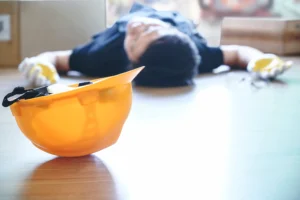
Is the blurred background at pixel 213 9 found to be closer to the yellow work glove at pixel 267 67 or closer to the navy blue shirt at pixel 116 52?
the navy blue shirt at pixel 116 52

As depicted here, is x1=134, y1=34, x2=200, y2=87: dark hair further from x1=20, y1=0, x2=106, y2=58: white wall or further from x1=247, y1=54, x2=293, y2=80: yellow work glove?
x1=20, y1=0, x2=106, y2=58: white wall

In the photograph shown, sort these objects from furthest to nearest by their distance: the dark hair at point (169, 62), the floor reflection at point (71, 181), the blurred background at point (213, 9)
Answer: the blurred background at point (213, 9) < the dark hair at point (169, 62) < the floor reflection at point (71, 181)

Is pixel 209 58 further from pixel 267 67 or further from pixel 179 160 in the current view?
pixel 179 160

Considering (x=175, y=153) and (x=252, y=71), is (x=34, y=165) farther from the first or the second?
(x=252, y=71)

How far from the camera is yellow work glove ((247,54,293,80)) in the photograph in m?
1.23

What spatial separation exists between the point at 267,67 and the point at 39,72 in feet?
1.94

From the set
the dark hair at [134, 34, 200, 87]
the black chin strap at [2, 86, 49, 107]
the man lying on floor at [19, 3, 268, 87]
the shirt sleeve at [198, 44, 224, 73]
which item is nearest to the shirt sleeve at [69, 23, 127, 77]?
the man lying on floor at [19, 3, 268, 87]

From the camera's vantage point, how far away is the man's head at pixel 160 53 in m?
1.14

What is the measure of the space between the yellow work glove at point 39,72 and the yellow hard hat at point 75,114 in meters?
0.56

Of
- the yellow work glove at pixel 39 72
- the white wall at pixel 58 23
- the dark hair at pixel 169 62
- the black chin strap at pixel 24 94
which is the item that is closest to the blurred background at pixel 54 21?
the white wall at pixel 58 23

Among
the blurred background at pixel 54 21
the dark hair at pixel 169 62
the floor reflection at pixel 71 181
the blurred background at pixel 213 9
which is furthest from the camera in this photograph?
the blurred background at pixel 213 9

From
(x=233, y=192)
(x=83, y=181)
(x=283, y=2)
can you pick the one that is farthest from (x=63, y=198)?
(x=283, y=2)

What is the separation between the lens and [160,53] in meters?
1.14

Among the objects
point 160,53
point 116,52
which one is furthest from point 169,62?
point 116,52
